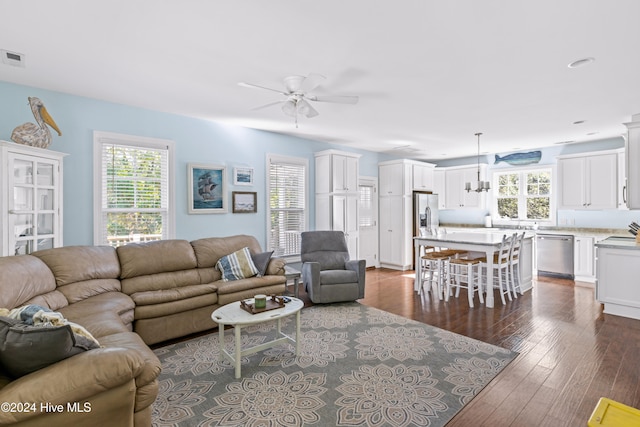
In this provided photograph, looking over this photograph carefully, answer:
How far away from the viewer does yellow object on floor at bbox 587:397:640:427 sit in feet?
4.22

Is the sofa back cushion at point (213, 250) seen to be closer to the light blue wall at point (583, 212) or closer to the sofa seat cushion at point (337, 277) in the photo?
the sofa seat cushion at point (337, 277)

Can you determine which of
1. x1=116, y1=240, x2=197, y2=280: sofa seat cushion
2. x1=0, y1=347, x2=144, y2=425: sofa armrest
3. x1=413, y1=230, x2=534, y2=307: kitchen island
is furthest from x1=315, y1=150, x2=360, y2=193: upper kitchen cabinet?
x1=0, y1=347, x2=144, y2=425: sofa armrest

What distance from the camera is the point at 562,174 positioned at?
637 centimetres

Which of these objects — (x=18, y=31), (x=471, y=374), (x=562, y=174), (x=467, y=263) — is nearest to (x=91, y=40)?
(x=18, y=31)

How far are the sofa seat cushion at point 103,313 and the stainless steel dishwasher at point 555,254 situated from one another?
22.8 ft

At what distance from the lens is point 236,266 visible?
4.20 meters

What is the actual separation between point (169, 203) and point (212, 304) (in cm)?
163

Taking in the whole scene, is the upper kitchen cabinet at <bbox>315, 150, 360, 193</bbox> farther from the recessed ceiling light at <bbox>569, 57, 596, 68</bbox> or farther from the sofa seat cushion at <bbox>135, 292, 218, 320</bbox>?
the recessed ceiling light at <bbox>569, 57, 596, 68</bbox>

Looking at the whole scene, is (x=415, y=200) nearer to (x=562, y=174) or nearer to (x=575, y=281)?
(x=562, y=174)

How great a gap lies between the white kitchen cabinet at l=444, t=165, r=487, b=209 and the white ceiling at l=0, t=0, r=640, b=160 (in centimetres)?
319

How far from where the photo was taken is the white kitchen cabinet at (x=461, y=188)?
768cm

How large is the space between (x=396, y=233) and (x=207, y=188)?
13.8 ft

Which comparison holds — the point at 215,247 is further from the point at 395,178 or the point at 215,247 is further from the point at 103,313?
the point at 395,178

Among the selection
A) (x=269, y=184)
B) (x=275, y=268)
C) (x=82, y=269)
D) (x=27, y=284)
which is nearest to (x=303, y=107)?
(x=275, y=268)
